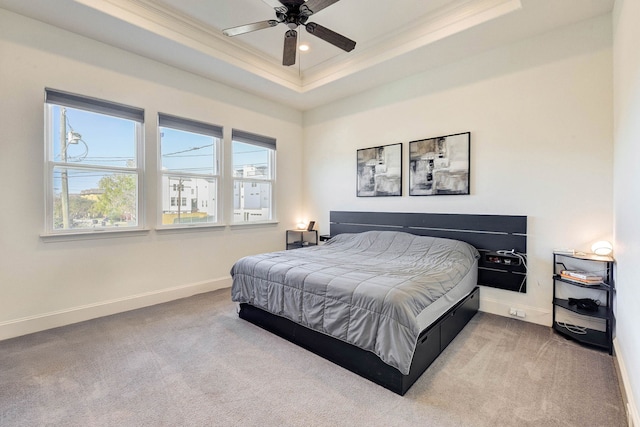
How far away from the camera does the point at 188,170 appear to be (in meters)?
3.97

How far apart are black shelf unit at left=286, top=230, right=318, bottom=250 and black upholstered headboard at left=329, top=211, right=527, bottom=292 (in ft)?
5.86

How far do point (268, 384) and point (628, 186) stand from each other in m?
2.74

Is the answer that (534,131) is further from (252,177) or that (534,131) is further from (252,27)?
(252,177)

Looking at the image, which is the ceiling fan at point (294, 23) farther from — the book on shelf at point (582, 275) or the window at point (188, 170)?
the book on shelf at point (582, 275)

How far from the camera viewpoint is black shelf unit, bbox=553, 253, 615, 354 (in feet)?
8.04

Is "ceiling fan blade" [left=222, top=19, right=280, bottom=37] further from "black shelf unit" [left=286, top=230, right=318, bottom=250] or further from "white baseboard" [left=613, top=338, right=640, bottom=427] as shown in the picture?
"white baseboard" [left=613, top=338, right=640, bottom=427]

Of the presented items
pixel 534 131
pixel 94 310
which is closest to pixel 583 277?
pixel 534 131

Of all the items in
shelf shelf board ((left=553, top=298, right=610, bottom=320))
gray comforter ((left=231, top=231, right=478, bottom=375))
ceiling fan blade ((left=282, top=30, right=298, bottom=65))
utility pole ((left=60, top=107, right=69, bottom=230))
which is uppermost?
ceiling fan blade ((left=282, top=30, right=298, bottom=65))

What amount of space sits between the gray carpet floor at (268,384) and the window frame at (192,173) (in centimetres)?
150

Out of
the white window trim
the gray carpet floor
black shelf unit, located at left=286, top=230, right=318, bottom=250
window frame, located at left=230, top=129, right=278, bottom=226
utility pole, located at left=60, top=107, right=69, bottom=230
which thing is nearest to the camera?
the gray carpet floor

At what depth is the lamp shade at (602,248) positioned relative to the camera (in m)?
2.58

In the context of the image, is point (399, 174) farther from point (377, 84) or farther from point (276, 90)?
point (276, 90)

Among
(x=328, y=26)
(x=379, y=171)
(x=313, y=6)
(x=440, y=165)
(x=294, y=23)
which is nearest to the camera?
(x=313, y=6)

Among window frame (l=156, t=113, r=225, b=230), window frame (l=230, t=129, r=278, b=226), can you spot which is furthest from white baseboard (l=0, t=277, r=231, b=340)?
window frame (l=230, t=129, r=278, b=226)
